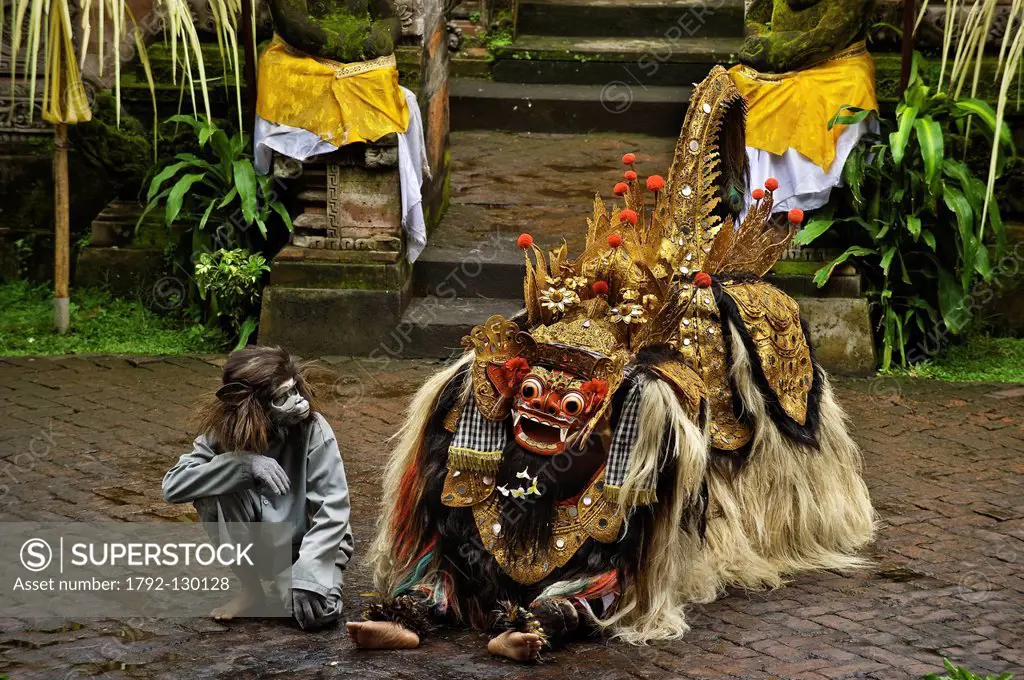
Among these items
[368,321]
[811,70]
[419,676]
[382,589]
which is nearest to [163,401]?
[368,321]

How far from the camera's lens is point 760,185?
26.3 feet

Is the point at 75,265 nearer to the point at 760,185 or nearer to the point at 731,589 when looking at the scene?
the point at 760,185

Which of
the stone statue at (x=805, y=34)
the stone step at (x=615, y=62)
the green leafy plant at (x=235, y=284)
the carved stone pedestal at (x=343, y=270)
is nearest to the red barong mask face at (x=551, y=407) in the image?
the carved stone pedestal at (x=343, y=270)

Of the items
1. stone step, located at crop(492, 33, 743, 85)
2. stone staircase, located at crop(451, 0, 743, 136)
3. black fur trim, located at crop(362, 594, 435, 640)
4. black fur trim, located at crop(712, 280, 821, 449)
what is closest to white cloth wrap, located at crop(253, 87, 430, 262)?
stone staircase, located at crop(451, 0, 743, 136)

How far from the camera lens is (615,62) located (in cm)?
1062

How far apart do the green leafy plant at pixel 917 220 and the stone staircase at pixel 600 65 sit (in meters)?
2.54

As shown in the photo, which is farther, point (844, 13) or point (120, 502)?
point (844, 13)

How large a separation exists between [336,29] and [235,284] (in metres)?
1.48

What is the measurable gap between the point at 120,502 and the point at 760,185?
157 inches

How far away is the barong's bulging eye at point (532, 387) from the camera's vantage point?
4.49 meters

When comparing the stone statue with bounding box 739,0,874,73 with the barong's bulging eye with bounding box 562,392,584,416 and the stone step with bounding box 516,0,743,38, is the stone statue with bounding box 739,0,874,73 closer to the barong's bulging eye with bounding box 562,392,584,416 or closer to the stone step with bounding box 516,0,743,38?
the stone step with bounding box 516,0,743,38

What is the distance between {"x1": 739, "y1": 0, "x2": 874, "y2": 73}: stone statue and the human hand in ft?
14.6

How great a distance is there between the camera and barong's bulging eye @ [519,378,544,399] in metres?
4.49

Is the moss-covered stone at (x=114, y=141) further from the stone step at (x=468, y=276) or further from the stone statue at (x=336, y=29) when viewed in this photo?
the stone step at (x=468, y=276)
